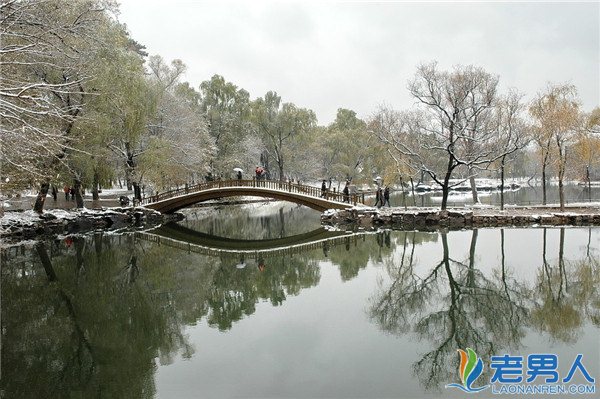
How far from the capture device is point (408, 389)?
Result: 551cm

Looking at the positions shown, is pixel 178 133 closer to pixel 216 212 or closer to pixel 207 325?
pixel 216 212

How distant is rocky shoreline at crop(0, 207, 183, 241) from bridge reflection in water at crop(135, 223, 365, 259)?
3039mm

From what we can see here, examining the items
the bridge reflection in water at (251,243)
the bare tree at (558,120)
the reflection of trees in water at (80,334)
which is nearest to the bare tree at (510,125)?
the bare tree at (558,120)

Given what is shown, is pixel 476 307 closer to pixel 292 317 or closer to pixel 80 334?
pixel 292 317

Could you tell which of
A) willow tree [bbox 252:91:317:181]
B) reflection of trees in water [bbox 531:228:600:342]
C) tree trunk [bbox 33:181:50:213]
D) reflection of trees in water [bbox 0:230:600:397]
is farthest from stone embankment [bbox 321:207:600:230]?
willow tree [bbox 252:91:317:181]

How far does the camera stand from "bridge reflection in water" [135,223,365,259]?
55.9 ft

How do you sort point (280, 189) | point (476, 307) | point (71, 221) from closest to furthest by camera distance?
point (476, 307) → point (71, 221) → point (280, 189)

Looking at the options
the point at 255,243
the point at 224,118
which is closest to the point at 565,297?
the point at 255,243

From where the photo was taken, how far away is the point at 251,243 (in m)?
19.6

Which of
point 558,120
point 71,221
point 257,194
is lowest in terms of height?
point 71,221

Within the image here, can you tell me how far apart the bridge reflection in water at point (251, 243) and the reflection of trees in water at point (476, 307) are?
5335 mm

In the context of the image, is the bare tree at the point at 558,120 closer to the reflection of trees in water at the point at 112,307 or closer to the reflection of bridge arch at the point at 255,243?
the reflection of bridge arch at the point at 255,243

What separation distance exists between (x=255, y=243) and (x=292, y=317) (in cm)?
1101

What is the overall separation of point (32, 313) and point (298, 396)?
7022mm
